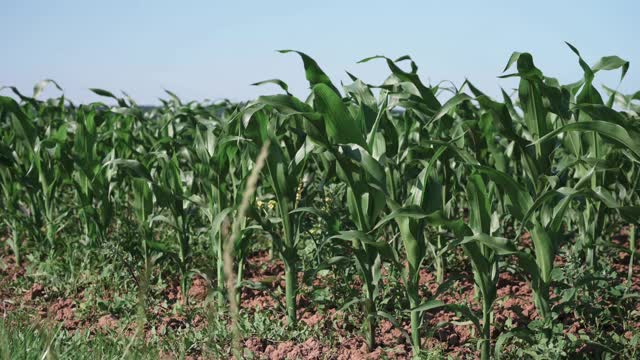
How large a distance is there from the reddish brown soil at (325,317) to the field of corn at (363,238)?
0.04ft

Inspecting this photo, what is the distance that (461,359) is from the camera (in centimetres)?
296

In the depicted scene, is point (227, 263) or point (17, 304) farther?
point (17, 304)

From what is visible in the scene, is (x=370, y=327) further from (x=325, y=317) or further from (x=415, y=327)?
(x=325, y=317)

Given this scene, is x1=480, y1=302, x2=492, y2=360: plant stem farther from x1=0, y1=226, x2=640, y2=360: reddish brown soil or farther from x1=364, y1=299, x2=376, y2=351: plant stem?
x1=364, y1=299, x2=376, y2=351: plant stem

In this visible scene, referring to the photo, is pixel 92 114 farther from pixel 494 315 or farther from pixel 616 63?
pixel 616 63

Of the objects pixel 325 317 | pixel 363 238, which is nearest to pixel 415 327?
pixel 363 238

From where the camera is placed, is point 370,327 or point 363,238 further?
point 370,327

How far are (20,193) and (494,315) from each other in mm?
3393

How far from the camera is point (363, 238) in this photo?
2742 millimetres

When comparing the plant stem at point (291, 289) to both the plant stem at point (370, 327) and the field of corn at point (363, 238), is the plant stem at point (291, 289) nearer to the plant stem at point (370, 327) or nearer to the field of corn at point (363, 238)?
the field of corn at point (363, 238)

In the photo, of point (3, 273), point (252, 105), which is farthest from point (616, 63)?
point (3, 273)

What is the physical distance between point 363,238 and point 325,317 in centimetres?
80

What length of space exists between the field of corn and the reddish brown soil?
1 centimetres

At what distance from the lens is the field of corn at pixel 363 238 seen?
2729 mm
